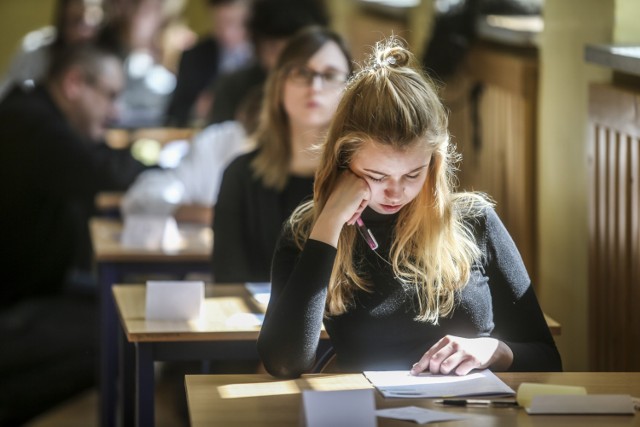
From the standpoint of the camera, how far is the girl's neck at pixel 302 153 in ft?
12.0

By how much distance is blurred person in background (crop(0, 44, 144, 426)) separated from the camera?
17.9 ft

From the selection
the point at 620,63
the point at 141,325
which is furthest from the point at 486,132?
the point at 141,325

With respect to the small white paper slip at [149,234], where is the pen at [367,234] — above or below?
above

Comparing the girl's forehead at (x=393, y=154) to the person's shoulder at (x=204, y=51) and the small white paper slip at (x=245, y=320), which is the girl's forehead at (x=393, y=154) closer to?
the small white paper slip at (x=245, y=320)

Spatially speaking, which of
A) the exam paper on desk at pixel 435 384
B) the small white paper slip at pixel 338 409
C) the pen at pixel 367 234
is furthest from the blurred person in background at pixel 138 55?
the small white paper slip at pixel 338 409

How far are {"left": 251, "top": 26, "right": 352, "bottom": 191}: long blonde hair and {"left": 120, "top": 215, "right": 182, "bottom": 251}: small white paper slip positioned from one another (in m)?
Result: 0.54

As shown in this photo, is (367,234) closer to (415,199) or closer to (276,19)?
Answer: (415,199)

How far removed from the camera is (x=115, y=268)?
13.1 ft

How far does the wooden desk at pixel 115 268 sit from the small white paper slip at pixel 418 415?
197 centimetres

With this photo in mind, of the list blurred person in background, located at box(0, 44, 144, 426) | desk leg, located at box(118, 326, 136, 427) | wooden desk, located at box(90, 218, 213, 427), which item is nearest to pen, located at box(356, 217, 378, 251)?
desk leg, located at box(118, 326, 136, 427)

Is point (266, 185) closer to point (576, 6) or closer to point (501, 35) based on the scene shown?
point (576, 6)

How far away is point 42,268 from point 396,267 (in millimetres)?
3592

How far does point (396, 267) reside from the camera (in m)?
2.47

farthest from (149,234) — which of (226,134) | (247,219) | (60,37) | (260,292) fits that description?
(60,37)
